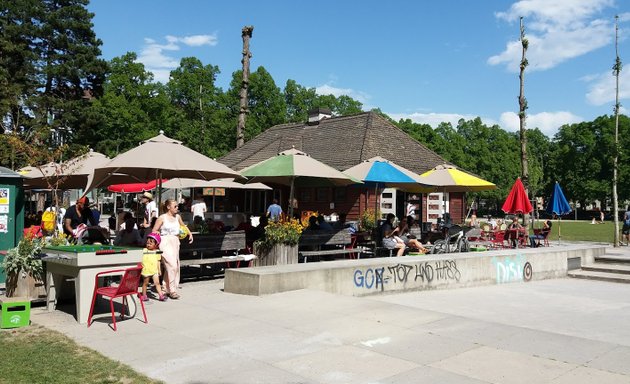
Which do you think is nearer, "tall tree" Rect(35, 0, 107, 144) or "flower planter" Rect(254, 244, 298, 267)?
"flower planter" Rect(254, 244, 298, 267)

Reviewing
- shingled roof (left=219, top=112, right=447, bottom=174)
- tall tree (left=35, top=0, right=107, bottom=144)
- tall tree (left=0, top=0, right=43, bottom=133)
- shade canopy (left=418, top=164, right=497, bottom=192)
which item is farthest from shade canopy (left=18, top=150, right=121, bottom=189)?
tall tree (left=35, top=0, right=107, bottom=144)

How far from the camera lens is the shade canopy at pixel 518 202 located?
1728 centimetres

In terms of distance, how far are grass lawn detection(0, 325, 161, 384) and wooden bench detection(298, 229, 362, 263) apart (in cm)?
603

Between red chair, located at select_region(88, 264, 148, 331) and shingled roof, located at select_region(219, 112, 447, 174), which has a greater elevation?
shingled roof, located at select_region(219, 112, 447, 174)

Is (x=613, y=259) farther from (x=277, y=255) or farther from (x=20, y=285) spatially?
(x=20, y=285)

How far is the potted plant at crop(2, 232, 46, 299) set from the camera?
25.1 feet

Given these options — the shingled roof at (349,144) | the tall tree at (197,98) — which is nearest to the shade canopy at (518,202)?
the shingled roof at (349,144)

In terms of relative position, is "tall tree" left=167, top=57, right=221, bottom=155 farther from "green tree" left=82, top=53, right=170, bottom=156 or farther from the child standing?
the child standing

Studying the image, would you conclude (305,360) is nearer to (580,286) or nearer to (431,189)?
(580,286)

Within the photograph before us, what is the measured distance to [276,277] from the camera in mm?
8734

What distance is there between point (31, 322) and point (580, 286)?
12406 mm

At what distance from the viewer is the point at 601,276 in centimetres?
1452

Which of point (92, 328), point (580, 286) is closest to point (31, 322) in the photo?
point (92, 328)

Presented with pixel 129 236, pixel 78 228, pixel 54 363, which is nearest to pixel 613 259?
pixel 129 236
